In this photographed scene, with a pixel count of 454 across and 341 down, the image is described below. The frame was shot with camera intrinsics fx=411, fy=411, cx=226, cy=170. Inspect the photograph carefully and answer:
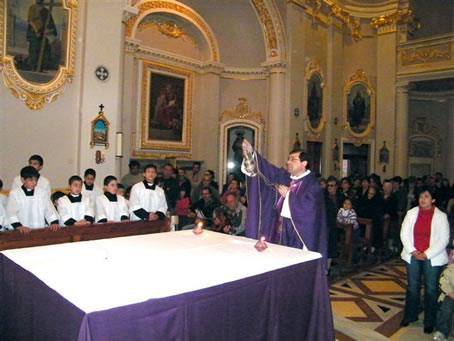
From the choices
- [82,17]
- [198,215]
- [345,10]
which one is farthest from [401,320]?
[345,10]

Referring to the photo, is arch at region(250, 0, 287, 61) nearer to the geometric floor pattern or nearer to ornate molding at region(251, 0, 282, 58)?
ornate molding at region(251, 0, 282, 58)

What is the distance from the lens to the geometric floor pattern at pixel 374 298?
4641 mm

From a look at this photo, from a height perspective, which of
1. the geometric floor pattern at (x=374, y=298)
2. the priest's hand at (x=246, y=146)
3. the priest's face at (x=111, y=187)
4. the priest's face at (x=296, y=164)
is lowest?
the geometric floor pattern at (x=374, y=298)

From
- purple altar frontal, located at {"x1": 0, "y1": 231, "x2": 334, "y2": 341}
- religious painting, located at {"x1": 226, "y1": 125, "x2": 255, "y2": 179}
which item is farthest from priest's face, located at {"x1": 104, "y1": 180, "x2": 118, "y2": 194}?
religious painting, located at {"x1": 226, "y1": 125, "x2": 255, "y2": 179}

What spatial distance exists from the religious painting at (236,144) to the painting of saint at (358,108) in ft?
15.5

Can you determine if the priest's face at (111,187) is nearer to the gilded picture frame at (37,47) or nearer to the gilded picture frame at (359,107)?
the gilded picture frame at (37,47)

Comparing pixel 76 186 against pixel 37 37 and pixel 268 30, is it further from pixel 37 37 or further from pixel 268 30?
pixel 268 30

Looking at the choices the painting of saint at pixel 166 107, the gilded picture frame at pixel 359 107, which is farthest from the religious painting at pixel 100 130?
the gilded picture frame at pixel 359 107

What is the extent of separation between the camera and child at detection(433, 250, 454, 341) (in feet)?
13.0

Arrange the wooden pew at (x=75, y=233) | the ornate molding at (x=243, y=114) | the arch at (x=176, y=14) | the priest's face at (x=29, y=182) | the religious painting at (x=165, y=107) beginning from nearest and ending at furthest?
the wooden pew at (x=75, y=233)
the priest's face at (x=29, y=182)
the arch at (x=176, y=14)
the religious painting at (x=165, y=107)
the ornate molding at (x=243, y=114)

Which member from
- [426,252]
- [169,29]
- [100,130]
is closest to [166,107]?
[169,29]

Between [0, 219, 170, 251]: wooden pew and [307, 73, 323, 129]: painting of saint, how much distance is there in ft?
31.7

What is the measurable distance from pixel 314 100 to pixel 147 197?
960 cm

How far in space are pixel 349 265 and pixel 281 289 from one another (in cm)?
441
